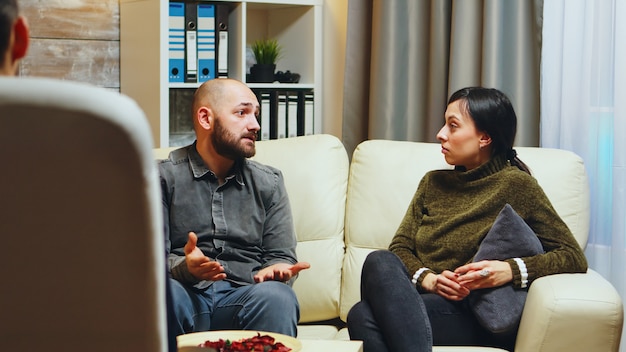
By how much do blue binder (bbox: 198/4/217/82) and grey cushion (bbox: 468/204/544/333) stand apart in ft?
4.66

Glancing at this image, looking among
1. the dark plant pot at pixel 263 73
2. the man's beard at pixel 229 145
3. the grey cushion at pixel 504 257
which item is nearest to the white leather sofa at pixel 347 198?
the man's beard at pixel 229 145

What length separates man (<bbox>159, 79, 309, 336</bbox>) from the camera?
249 cm

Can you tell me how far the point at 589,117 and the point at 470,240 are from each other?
698 mm

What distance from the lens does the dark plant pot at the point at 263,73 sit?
361 cm

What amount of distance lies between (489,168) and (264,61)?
51.7 inches

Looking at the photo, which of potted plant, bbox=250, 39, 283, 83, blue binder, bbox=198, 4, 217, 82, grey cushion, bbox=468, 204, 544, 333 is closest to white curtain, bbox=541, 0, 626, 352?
grey cushion, bbox=468, 204, 544, 333

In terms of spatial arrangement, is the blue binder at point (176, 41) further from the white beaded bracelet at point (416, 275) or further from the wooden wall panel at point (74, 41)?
the white beaded bracelet at point (416, 275)

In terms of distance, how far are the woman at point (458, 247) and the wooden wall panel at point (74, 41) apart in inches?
57.7

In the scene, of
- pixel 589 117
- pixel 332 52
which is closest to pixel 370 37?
pixel 332 52

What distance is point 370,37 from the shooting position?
3.58 meters

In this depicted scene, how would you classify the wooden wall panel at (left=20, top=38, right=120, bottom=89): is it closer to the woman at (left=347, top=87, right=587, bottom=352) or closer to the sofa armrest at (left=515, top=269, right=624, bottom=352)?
the woman at (left=347, top=87, right=587, bottom=352)

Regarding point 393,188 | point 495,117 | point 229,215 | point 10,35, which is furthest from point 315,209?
point 10,35

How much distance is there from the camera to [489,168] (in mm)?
2621

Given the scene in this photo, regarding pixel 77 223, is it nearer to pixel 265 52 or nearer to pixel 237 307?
pixel 237 307
